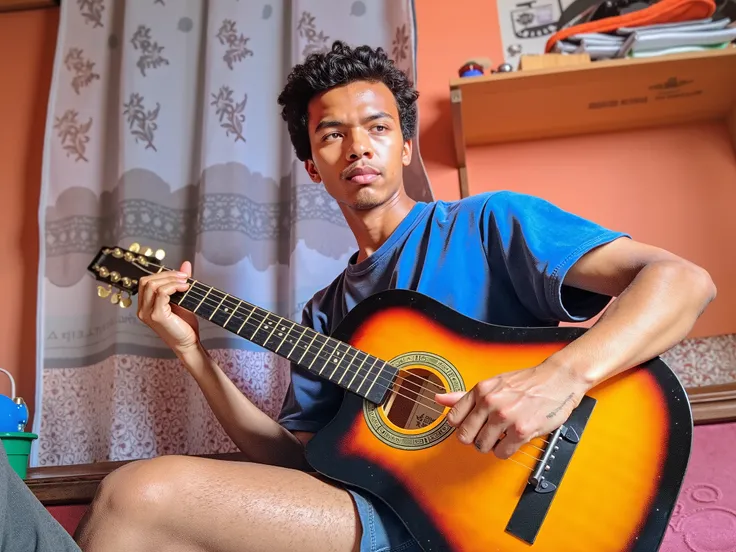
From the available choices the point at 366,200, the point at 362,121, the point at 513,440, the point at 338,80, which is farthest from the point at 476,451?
the point at 338,80

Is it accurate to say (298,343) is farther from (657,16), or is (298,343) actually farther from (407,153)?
(657,16)

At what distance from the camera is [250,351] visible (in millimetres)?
1535

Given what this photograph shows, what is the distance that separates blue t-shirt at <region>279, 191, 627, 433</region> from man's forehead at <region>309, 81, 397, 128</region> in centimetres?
22

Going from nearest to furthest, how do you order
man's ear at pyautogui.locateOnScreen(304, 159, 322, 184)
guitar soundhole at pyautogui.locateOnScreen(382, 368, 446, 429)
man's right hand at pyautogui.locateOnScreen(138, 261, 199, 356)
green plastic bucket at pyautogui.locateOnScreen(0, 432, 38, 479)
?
guitar soundhole at pyautogui.locateOnScreen(382, 368, 446, 429) < man's right hand at pyautogui.locateOnScreen(138, 261, 199, 356) < green plastic bucket at pyautogui.locateOnScreen(0, 432, 38, 479) < man's ear at pyautogui.locateOnScreen(304, 159, 322, 184)

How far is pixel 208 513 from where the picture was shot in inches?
31.3

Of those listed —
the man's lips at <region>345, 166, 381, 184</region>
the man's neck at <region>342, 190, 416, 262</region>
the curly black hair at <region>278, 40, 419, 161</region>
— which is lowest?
the man's neck at <region>342, 190, 416, 262</region>

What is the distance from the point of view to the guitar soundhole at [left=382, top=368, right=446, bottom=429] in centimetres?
91

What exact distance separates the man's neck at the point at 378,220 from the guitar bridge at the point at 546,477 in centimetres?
58

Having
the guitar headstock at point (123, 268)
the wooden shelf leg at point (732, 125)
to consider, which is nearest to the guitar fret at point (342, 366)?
the guitar headstock at point (123, 268)

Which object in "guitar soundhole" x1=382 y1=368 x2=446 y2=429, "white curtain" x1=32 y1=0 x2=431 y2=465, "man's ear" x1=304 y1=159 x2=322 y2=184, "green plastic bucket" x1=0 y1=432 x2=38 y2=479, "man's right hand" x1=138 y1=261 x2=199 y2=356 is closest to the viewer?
"guitar soundhole" x1=382 y1=368 x2=446 y2=429

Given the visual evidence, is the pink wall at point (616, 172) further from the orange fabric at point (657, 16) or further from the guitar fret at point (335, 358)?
the guitar fret at point (335, 358)

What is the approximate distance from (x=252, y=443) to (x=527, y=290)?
0.56 meters

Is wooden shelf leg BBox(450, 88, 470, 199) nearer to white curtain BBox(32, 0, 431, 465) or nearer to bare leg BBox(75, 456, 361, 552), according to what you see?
white curtain BBox(32, 0, 431, 465)

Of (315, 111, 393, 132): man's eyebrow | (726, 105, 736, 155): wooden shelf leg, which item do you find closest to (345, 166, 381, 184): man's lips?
(315, 111, 393, 132): man's eyebrow
